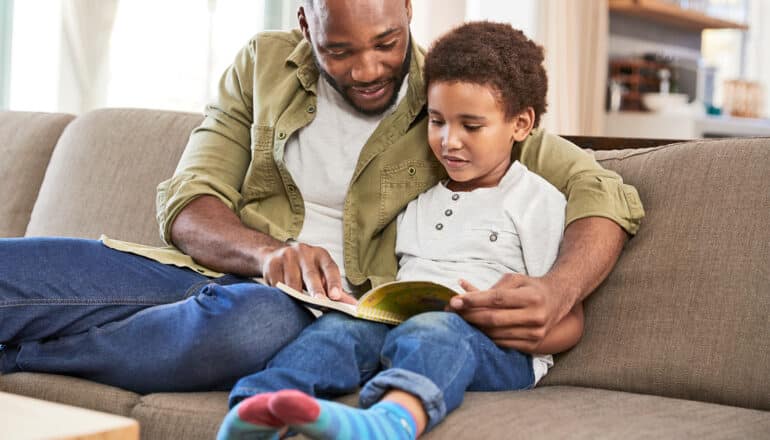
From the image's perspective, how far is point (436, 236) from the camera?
1.68 metres

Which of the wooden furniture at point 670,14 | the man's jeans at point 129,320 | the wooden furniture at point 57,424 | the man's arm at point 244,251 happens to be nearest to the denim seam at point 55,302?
the man's jeans at point 129,320

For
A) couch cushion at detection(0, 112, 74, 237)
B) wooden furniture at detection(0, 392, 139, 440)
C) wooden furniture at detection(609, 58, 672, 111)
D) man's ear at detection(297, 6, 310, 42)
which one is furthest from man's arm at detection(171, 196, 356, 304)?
wooden furniture at detection(609, 58, 672, 111)

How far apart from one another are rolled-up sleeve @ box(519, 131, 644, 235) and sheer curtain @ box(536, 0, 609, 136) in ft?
9.44

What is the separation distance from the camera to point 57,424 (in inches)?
39.0

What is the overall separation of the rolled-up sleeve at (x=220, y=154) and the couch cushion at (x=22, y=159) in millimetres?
699

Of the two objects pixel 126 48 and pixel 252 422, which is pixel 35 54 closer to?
pixel 126 48

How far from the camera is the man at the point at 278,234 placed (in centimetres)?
144

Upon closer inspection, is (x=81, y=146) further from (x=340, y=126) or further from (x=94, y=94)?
(x=94, y=94)

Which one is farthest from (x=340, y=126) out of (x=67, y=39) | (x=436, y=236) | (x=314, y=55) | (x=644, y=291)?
(x=67, y=39)

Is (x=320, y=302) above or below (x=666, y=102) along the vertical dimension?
below

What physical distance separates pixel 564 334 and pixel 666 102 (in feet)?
12.4

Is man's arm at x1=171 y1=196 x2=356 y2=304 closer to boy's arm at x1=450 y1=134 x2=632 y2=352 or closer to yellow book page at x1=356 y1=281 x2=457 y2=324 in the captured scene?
yellow book page at x1=356 y1=281 x2=457 y2=324

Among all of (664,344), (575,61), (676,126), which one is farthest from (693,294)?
(676,126)

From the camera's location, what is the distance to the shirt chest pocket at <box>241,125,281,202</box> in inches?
73.0
